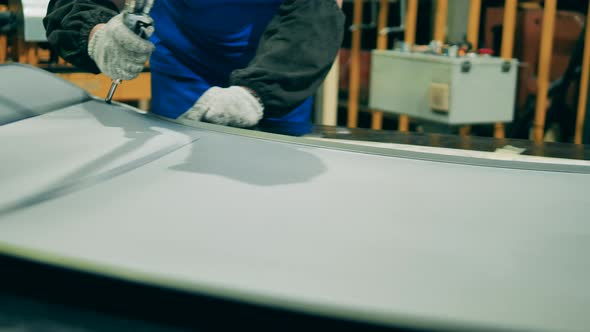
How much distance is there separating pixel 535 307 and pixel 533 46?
287 cm

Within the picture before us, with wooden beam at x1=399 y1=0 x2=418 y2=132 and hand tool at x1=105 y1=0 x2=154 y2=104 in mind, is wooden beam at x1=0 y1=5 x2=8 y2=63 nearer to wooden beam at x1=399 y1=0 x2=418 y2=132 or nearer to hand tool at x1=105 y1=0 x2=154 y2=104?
wooden beam at x1=399 y1=0 x2=418 y2=132

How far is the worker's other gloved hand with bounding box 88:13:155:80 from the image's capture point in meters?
1.00

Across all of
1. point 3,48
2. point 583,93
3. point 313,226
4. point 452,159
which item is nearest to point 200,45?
point 452,159

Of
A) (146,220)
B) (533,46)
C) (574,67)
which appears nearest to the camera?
(146,220)

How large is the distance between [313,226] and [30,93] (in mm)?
667

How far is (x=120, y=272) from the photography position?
1.40ft

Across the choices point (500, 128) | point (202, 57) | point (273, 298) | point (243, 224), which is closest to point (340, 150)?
point (243, 224)

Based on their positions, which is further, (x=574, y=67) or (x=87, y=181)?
(x=574, y=67)

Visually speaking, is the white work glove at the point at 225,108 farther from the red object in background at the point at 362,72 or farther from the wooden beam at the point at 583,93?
the red object in background at the point at 362,72

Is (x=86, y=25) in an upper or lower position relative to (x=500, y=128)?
upper

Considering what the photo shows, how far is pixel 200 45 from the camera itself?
1438 millimetres

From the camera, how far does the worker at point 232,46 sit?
3.32ft

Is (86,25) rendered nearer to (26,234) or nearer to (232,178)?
(232,178)

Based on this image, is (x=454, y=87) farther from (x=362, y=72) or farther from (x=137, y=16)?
(x=137, y=16)
